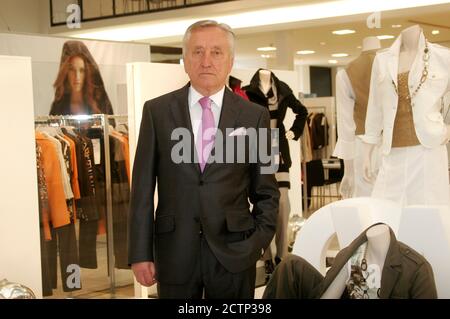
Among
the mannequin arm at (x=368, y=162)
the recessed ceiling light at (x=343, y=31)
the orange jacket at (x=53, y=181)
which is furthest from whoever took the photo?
the recessed ceiling light at (x=343, y=31)

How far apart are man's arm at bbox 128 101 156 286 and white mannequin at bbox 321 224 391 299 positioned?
0.46m

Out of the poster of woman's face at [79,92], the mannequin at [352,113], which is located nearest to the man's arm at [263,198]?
the mannequin at [352,113]

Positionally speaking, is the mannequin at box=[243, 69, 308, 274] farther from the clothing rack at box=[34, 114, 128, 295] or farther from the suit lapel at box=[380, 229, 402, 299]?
the suit lapel at box=[380, 229, 402, 299]

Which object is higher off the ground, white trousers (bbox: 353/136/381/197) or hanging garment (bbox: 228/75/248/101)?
hanging garment (bbox: 228/75/248/101)

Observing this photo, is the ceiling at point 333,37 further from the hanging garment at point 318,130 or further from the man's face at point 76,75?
the man's face at point 76,75

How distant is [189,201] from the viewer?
→ 178 centimetres

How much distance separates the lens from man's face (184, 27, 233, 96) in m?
1.84

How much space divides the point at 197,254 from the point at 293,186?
295 cm

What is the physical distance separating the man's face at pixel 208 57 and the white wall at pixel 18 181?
4.80 ft

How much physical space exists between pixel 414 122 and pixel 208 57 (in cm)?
75

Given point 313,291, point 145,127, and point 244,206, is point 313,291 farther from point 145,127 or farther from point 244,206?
point 145,127

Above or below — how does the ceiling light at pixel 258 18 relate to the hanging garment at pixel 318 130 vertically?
above

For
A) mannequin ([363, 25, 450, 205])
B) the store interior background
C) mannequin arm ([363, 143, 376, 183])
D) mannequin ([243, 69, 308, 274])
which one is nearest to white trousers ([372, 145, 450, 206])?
mannequin ([363, 25, 450, 205])

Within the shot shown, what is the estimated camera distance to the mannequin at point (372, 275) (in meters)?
1.69
